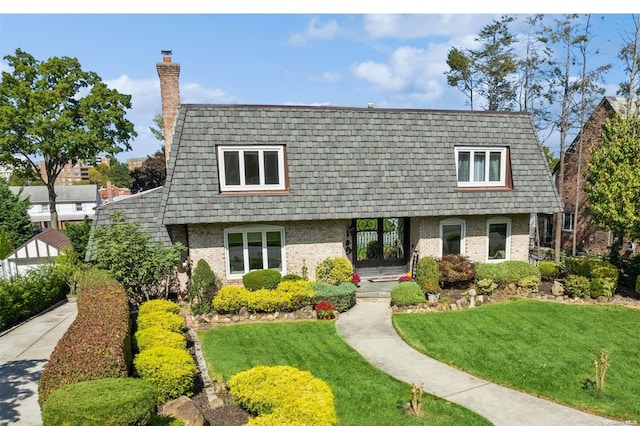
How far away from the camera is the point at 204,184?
539 inches

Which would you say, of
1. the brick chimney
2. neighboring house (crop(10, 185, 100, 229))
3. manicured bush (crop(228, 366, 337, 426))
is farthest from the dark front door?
neighboring house (crop(10, 185, 100, 229))

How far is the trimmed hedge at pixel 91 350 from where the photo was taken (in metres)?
5.41

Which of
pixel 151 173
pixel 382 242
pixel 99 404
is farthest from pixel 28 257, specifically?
pixel 151 173

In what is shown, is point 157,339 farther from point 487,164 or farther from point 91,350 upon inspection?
point 487,164

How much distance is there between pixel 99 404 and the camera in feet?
14.9

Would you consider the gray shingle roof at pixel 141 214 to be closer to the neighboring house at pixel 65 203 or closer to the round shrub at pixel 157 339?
the round shrub at pixel 157 339

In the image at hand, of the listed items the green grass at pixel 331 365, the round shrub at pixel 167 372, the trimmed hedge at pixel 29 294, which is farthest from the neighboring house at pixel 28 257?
the round shrub at pixel 167 372

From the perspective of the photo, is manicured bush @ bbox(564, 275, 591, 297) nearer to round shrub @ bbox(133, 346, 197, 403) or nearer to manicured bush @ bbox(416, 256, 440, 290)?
manicured bush @ bbox(416, 256, 440, 290)

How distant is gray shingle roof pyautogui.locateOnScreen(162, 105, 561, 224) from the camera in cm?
1373

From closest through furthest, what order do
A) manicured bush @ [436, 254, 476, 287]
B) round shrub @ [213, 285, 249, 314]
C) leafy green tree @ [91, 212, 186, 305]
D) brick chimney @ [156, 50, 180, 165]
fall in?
leafy green tree @ [91, 212, 186, 305], round shrub @ [213, 285, 249, 314], manicured bush @ [436, 254, 476, 287], brick chimney @ [156, 50, 180, 165]

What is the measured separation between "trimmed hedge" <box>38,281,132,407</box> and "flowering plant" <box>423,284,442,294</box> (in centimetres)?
964

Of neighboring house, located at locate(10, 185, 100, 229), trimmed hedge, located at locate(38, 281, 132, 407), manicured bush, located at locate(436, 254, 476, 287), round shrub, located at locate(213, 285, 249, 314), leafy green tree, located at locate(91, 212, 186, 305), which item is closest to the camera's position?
trimmed hedge, located at locate(38, 281, 132, 407)

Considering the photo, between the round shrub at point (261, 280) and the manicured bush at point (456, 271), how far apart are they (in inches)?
243

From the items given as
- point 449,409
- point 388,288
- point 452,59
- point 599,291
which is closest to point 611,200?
point 599,291
